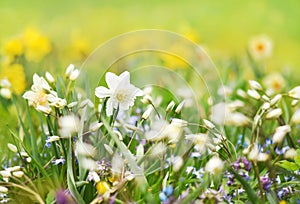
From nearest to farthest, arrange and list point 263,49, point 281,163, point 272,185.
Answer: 1. point 272,185
2. point 281,163
3. point 263,49


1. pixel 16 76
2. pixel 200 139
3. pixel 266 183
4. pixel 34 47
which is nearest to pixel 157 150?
pixel 200 139

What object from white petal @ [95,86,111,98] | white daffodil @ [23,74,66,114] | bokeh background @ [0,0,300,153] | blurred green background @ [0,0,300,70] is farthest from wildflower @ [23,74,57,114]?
blurred green background @ [0,0,300,70]

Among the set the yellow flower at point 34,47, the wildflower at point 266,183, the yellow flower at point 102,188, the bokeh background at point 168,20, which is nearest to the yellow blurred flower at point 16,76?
the yellow flower at point 34,47

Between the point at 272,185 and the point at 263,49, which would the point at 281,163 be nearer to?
the point at 272,185

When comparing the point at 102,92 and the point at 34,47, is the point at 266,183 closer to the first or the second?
the point at 102,92

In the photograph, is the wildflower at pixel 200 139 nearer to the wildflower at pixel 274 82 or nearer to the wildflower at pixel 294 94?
the wildflower at pixel 294 94

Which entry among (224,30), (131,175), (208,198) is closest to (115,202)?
(131,175)

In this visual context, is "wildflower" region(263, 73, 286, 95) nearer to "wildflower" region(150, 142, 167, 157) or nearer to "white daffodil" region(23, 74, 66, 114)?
"wildflower" region(150, 142, 167, 157)
